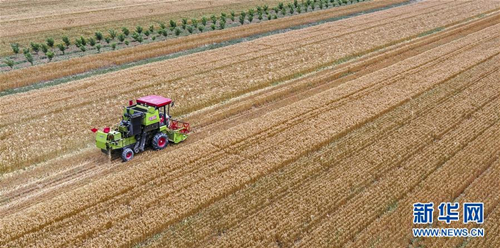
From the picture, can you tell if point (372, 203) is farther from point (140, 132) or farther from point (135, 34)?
point (135, 34)

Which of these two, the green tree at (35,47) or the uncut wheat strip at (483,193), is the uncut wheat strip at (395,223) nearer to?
the uncut wheat strip at (483,193)

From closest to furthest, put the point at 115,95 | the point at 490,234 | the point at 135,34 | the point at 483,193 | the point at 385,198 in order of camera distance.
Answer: the point at 490,234
the point at 385,198
the point at 483,193
the point at 115,95
the point at 135,34

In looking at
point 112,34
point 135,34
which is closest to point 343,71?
point 135,34

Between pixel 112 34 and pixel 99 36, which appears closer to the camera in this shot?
pixel 99 36

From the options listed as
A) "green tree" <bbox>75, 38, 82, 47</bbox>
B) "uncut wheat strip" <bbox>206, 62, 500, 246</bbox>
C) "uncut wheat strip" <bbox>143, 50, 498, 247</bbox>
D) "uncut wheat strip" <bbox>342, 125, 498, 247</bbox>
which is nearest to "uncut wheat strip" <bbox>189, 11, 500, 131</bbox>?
"uncut wheat strip" <bbox>143, 50, 498, 247</bbox>

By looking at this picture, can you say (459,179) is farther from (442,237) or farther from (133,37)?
(133,37)
